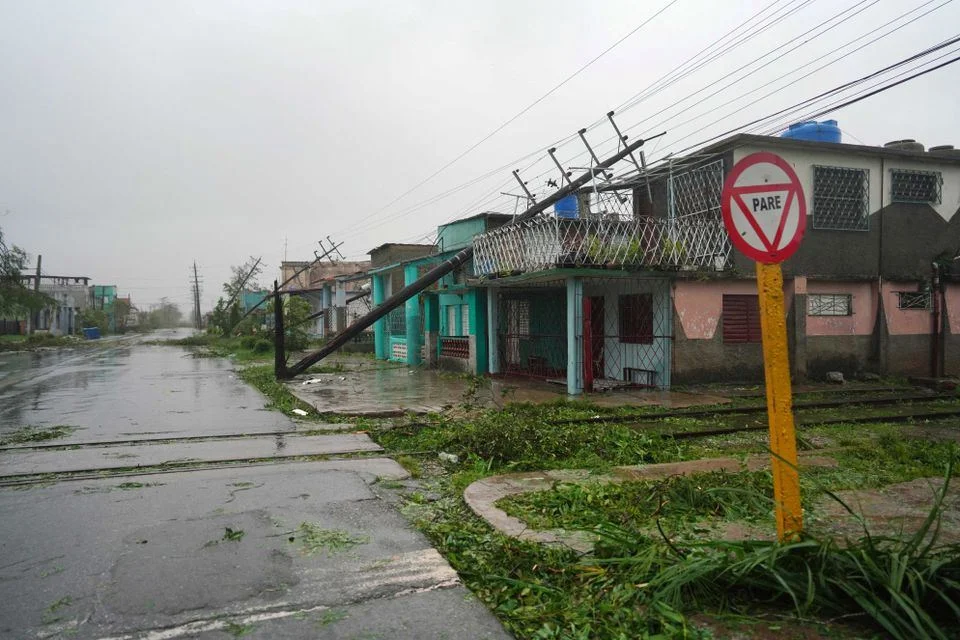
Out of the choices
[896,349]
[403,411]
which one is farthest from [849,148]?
[403,411]

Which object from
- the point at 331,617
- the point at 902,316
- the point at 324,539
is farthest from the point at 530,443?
the point at 902,316

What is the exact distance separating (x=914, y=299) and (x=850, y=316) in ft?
7.03

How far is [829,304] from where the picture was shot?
16656 millimetres

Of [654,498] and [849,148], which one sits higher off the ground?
[849,148]

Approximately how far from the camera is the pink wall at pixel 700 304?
15.1 metres

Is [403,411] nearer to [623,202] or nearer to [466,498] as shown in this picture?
[466,498]

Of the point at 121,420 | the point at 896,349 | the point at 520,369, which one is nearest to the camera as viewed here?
the point at 121,420

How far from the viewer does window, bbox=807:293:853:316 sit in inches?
648

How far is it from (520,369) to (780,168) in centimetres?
1551

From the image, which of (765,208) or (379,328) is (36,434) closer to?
(765,208)

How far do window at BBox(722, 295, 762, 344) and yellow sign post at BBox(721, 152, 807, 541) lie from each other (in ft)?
40.2

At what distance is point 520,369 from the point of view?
1936 centimetres

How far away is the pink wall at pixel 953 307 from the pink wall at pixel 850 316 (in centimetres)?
244

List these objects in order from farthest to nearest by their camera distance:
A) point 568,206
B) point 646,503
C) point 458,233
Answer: point 458,233, point 568,206, point 646,503
